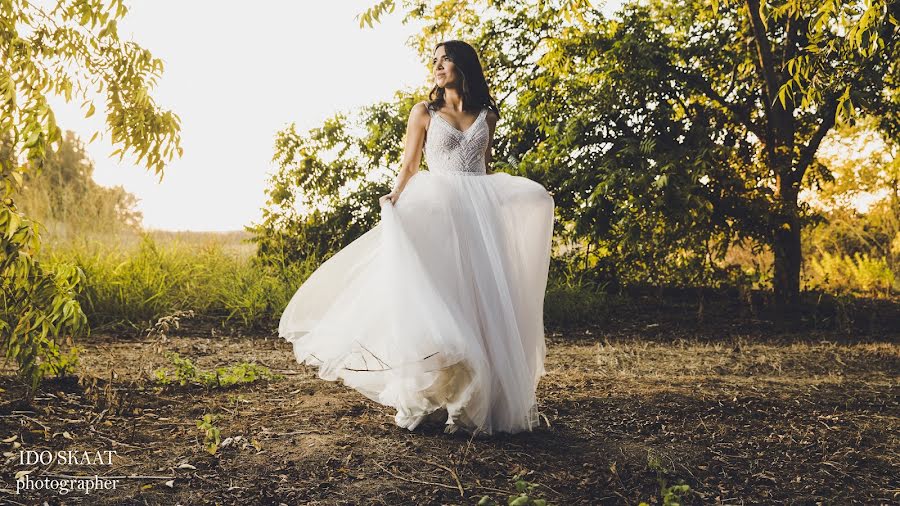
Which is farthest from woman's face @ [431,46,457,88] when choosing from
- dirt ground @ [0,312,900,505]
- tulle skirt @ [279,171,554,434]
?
dirt ground @ [0,312,900,505]

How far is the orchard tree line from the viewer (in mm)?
7652

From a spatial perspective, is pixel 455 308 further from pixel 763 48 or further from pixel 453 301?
pixel 763 48

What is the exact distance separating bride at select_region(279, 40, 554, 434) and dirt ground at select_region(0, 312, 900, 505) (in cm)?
21

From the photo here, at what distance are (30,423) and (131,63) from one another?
1829mm

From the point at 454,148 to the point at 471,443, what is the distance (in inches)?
59.3

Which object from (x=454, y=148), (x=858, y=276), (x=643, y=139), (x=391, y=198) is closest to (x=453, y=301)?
(x=391, y=198)

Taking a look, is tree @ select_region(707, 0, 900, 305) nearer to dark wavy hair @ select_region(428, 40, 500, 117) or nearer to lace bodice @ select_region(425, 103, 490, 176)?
dark wavy hair @ select_region(428, 40, 500, 117)

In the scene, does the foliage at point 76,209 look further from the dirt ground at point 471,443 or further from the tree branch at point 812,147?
the tree branch at point 812,147

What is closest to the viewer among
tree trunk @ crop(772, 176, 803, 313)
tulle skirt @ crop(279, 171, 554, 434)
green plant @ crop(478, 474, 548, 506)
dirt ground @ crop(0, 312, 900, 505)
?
green plant @ crop(478, 474, 548, 506)

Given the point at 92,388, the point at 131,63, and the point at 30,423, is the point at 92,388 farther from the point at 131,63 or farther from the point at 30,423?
the point at 131,63

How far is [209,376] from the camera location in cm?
438

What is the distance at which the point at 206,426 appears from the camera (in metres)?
3.17

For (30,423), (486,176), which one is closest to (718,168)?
(486,176)

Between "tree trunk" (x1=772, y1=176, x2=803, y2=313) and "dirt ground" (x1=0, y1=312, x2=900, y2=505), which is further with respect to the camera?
"tree trunk" (x1=772, y1=176, x2=803, y2=313)
